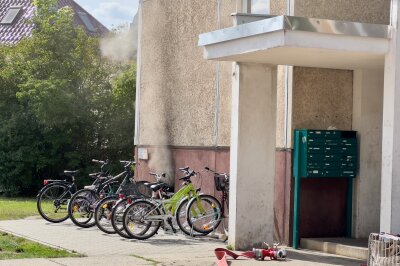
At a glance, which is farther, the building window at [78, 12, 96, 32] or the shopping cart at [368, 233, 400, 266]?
the building window at [78, 12, 96, 32]

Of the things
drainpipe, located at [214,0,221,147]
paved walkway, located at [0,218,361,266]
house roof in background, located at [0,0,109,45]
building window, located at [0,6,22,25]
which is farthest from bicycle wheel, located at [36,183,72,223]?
building window, located at [0,6,22,25]

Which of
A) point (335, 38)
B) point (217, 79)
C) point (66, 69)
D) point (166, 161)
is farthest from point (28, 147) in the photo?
point (335, 38)

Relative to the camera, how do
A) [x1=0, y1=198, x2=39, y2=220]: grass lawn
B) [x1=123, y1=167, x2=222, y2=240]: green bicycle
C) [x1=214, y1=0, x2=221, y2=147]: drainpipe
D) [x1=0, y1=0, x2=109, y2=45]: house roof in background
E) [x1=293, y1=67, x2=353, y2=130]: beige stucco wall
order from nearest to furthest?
[x1=293, y1=67, x2=353, y2=130]: beige stucco wall < [x1=123, y1=167, x2=222, y2=240]: green bicycle < [x1=214, y1=0, x2=221, y2=147]: drainpipe < [x1=0, y1=198, x2=39, y2=220]: grass lawn < [x1=0, y1=0, x2=109, y2=45]: house roof in background

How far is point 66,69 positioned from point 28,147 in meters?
2.68

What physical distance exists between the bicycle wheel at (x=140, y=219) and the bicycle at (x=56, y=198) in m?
2.59

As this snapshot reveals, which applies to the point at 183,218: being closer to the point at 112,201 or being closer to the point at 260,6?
the point at 112,201

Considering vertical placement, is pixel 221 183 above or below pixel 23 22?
below

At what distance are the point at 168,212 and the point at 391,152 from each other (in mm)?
4541

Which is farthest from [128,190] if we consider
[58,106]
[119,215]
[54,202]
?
[58,106]

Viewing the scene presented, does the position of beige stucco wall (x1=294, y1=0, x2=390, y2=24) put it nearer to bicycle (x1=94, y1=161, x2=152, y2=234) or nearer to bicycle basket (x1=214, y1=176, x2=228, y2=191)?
bicycle basket (x1=214, y1=176, x2=228, y2=191)

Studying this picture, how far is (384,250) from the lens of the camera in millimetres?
10359

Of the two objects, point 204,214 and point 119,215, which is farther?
point 204,214

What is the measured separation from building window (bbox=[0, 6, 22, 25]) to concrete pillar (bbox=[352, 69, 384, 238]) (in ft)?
91.6

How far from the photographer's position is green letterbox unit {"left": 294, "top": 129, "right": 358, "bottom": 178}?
1320 centimetres
